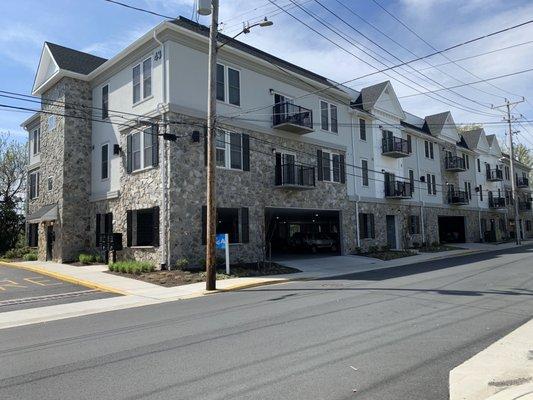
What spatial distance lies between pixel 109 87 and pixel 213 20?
10.9 m

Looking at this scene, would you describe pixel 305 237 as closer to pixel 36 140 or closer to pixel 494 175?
→ pixel 36 140

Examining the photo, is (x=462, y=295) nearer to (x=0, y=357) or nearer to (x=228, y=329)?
(x=228, y=329)

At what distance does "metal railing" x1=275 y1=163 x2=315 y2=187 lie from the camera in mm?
24203

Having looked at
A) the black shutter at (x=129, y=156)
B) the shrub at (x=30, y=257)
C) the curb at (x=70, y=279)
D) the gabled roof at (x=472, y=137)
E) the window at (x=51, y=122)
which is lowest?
the curb at (x=70, y=279)

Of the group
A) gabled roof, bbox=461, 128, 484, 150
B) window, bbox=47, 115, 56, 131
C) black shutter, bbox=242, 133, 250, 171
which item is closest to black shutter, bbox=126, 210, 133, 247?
black shutter, bbox=242, 133, 250, 171

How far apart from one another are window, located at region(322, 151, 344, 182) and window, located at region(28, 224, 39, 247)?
19449 mm

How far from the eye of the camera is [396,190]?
3428 cm

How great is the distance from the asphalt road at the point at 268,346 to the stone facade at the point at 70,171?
14.5 meters

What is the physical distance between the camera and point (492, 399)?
4.75 metres

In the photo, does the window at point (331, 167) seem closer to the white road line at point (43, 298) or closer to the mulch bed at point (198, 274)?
the mulch bed at point (198, 274)

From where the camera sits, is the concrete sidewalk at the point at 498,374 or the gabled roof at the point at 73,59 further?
the gabled roof at the point at 73,59

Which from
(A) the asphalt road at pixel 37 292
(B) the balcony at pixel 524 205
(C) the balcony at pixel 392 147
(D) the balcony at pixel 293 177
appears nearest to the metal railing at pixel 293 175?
(D) the balcony at pixel 293 177

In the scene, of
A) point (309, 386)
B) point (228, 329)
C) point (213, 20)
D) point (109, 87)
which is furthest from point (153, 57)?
point (309, 386)

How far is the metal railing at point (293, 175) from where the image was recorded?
24203mm
